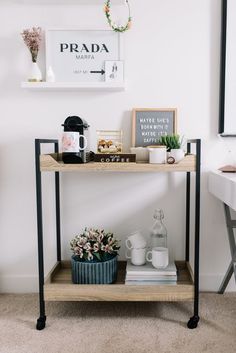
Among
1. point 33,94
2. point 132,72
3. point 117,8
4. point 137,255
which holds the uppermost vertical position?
point 117,8

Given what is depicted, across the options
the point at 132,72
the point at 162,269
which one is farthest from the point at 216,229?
the point at 132,72

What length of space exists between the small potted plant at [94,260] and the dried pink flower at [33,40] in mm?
A: 1002

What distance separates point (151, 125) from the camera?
189 centimetres

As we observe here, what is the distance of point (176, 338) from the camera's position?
59.4 inches

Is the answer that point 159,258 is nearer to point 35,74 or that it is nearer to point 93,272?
point 93,272

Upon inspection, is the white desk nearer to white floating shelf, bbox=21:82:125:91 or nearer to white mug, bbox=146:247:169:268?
white mug, bbox=146:247:169:268

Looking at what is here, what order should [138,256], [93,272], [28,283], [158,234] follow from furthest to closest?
[28,283] < [158,234] < [138,256] < [93,272]

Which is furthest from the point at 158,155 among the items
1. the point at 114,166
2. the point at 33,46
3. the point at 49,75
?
the point at 33,46

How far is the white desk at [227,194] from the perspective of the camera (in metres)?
1.51

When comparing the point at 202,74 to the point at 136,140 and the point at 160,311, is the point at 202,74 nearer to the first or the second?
the point at 136,140

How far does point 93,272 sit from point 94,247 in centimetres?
12

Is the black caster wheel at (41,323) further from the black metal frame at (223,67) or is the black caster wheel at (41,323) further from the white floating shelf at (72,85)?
the black metal frame at (223,67)

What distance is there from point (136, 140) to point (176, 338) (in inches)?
39.9

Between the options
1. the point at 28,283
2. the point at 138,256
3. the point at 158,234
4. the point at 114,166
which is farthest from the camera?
the point at 28,283
